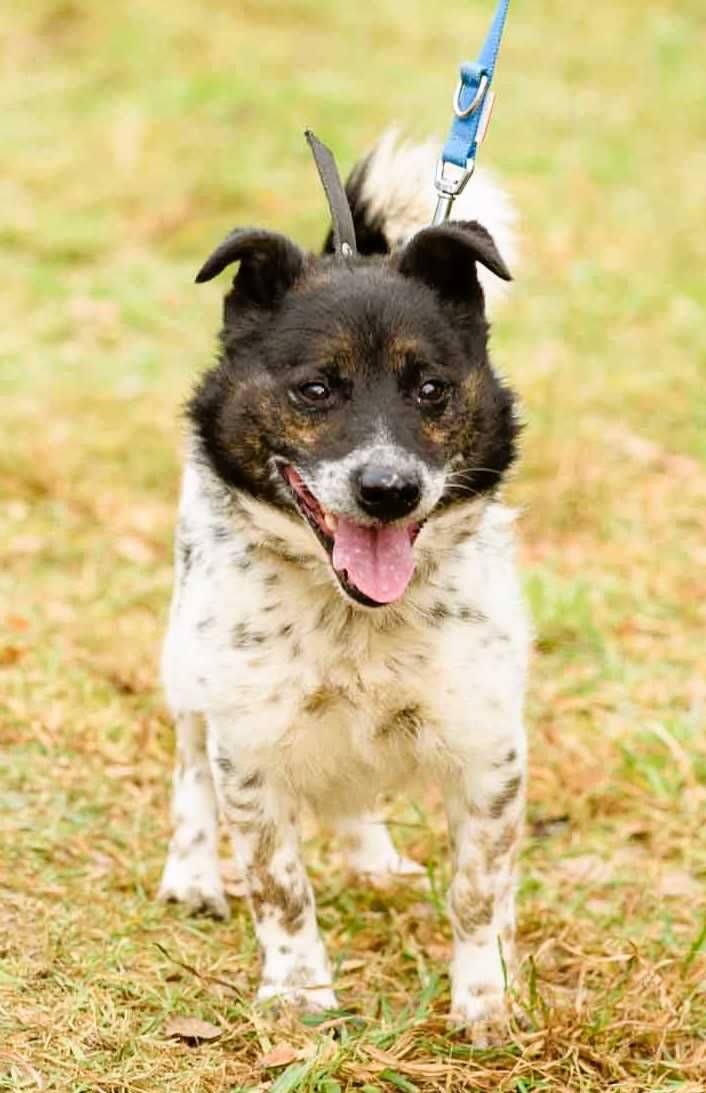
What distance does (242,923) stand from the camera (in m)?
4.41

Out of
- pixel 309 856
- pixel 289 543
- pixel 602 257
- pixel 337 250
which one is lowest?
pixel 309 856

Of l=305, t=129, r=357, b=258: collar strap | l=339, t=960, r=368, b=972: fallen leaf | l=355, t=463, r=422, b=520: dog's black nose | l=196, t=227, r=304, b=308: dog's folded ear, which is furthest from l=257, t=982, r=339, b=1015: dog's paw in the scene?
l=305, t=129, r=357, b=258: collar strap

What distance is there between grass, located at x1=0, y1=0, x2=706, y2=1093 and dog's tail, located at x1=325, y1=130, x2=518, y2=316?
160cm

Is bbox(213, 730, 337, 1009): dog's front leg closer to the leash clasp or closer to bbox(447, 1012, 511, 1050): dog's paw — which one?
bbox(447, 1012, 511, 1050): dog's paw

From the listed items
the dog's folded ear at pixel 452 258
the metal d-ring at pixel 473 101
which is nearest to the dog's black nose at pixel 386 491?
the dog's folded ear at pixel 452 258

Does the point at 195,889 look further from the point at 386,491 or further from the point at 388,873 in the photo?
the point at 386,491

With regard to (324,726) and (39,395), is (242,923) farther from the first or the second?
(39,395)

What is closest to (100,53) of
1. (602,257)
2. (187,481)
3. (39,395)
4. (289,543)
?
(602,257)

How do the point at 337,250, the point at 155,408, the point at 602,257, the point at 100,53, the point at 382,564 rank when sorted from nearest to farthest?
1. the point at 382,564
2. the point at 337,250
3. the point at 155,408
4. the point at 602,257
5. the point at 100,53

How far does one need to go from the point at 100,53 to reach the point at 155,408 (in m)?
6.38

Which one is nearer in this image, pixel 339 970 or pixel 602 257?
pixel 339 970

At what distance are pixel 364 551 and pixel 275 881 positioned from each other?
0.86 metres

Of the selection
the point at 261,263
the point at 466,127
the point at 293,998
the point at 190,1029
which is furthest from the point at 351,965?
the point at 466,127

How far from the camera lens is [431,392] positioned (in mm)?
3479
